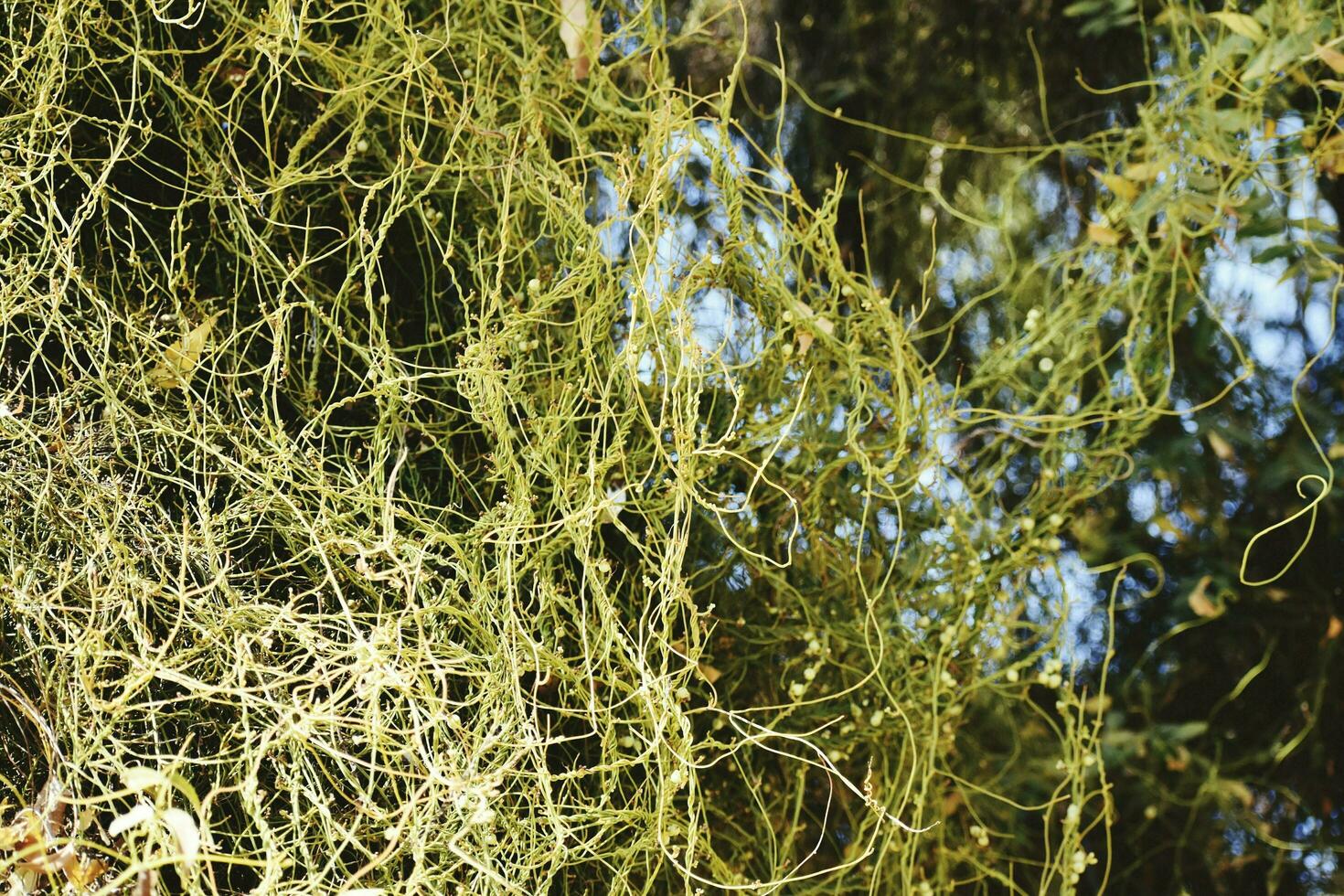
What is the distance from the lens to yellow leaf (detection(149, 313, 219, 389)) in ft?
2.01

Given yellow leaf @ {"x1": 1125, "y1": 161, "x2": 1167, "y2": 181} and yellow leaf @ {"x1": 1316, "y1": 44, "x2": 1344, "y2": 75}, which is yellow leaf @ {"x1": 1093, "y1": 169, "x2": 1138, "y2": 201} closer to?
yellow leaf @ {"x1": 1125, "y1": 161, "x2": 1167, "y2": 181}

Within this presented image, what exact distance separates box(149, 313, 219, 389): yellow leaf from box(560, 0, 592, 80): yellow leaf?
314 millimetres

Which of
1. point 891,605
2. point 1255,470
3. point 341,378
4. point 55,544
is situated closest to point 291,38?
point 341,378

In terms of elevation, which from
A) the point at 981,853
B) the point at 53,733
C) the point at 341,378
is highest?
the point at 341,378

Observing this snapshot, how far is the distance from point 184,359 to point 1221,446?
37.9 inches

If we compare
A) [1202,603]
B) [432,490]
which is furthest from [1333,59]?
[432,490]

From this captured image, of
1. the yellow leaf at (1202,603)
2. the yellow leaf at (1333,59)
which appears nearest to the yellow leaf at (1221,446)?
the yellow leaf at (1202,603)

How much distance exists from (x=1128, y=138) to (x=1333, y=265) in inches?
8.4

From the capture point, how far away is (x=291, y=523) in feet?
2.01

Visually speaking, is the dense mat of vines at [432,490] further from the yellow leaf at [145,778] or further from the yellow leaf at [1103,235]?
the yellow leaf at [1103,235]

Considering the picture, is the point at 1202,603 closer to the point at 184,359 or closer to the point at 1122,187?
the point at 1122,187

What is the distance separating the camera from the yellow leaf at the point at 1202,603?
40.3 inches

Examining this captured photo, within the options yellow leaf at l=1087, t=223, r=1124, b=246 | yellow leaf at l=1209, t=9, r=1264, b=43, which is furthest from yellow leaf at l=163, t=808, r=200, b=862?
yellow leaf at l=1209, t=9, r=1264, b=43

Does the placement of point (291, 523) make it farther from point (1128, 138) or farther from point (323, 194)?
point (1128, 138)
